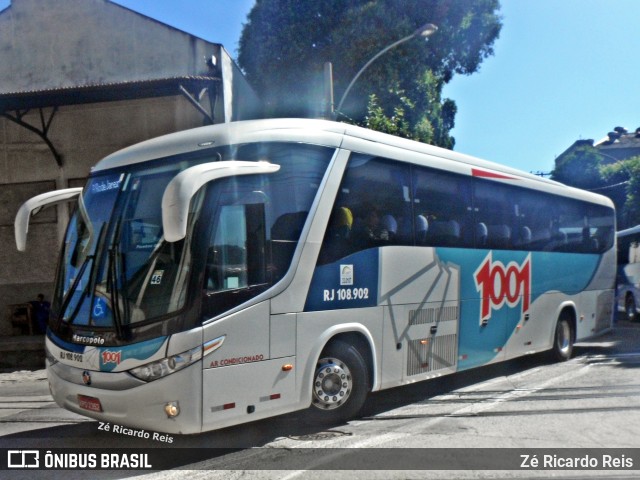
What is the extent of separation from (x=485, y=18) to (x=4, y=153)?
65.7 ft

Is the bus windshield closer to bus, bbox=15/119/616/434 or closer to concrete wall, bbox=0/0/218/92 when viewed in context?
bus, bbox=15/119/616/434

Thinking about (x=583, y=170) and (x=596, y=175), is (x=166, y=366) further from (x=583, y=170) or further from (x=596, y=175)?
(x=583, y=170)

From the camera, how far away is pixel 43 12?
18297 mm

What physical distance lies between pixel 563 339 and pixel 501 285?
9.29 ft

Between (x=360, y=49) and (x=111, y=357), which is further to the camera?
(x=360, y=49)

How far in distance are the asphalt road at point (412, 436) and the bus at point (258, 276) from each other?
0.38 meters

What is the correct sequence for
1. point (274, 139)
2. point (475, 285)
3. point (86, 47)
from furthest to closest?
point (86, 47)
point (475, 285)
point (274, 139)

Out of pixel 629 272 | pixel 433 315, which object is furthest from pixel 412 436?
pixel 629 272

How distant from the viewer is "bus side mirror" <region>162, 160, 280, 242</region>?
16.4 feet

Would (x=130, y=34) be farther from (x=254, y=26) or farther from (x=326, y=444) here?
(x=326, y=444)

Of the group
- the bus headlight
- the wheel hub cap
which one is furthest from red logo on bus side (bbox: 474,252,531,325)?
the bus headlight

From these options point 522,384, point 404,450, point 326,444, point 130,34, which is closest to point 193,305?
point 326,444

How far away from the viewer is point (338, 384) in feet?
22.2

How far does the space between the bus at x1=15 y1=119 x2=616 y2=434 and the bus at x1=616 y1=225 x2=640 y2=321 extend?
13.5 metres
